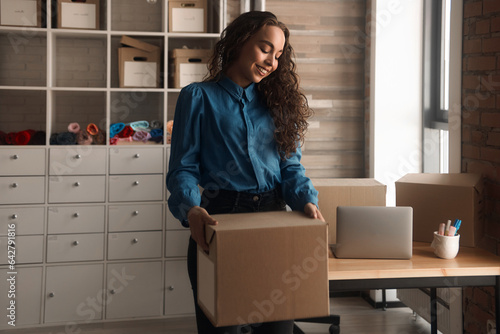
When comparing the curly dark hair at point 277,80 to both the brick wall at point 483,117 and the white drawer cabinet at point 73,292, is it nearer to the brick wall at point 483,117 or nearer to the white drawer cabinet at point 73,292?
the brick wall at point 483,117

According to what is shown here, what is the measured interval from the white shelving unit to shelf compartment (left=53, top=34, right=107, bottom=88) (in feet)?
0.31

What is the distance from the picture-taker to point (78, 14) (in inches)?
140

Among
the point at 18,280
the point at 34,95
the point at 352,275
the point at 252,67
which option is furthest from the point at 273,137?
the point at 34,95

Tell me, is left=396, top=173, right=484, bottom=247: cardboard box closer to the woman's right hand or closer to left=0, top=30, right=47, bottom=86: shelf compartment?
the woman's right hand

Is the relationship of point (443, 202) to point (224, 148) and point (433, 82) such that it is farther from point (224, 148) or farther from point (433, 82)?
point (433, 82)

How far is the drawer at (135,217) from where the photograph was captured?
3566 mm

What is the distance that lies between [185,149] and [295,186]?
342mm

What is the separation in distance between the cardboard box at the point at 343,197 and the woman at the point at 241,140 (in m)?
0.69

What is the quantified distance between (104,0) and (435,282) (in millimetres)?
2855

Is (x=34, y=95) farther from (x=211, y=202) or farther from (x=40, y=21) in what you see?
(x=211, y=202)

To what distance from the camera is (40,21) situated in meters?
3.51

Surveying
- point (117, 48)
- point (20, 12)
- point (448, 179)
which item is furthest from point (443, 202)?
point (20, 12)

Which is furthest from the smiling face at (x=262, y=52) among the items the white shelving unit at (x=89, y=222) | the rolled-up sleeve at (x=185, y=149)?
the white shelving unit at (x=89, y=222)

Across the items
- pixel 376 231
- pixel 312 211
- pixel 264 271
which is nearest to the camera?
pixel 264 271
